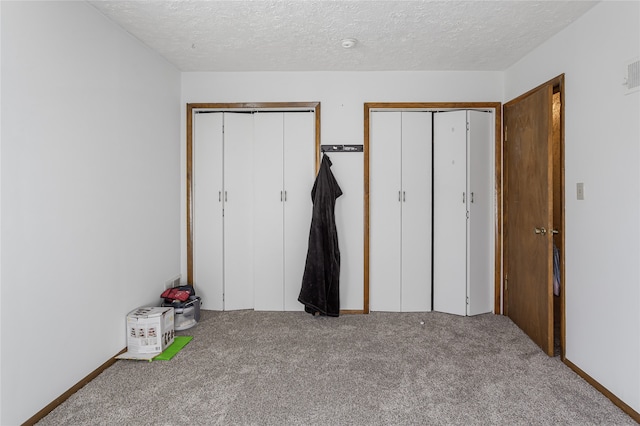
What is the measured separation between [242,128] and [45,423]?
2.89 meters

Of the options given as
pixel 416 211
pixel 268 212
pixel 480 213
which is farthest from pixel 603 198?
pixel 268 212

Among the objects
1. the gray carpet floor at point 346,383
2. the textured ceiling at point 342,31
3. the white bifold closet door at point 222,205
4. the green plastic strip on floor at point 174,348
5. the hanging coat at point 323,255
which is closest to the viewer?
the gray carpet floor at point 346,383

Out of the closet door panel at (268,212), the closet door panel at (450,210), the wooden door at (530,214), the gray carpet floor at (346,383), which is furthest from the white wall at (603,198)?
the closet door panel at (268,212)

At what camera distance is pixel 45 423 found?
1.94 metres

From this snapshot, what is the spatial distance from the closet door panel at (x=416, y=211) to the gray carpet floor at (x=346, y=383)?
525mm

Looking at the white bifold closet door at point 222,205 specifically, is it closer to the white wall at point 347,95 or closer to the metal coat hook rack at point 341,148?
the white wall at point 347,95

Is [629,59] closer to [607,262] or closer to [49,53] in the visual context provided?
[607,262]

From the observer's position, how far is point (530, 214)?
304 cm

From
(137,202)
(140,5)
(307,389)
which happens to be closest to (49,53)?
(140,5)

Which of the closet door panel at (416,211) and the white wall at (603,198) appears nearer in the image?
the white wall at (603,198)

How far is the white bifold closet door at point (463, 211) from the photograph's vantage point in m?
3.60

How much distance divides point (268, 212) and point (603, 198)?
9.35 feet

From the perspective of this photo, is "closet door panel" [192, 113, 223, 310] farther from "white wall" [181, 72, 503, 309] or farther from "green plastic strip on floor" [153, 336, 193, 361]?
"green plastic strip on floor" [153, 336, 193, 361]

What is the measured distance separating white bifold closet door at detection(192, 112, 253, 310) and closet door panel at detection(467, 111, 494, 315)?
93.1 inches
